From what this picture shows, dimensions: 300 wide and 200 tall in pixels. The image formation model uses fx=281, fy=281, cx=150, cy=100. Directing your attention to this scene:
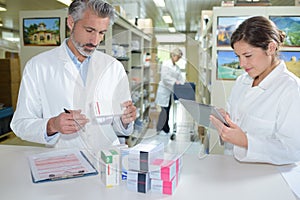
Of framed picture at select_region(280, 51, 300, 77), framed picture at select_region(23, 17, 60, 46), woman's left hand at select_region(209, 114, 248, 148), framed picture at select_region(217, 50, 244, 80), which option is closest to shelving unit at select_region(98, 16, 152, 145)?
woman's left hand at select_region(209, 114, 248, 148)

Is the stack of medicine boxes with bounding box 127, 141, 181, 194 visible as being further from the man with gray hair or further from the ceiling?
the ceiling

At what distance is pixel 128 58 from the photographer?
105cm

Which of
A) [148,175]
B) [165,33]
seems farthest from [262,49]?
[148,175]

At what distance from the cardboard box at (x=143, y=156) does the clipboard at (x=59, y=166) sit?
0.22 metres

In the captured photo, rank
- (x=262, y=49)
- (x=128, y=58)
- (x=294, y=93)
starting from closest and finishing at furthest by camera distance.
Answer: (x=128, y=58) < (x=294, y=93) < (x=262, y=49)

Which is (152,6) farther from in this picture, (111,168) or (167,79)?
(111,168)

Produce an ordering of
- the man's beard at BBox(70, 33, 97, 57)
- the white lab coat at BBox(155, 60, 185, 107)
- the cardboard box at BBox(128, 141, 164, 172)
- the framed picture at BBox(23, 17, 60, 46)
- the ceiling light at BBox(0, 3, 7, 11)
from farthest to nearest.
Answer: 1. the ceiling light at BBox(0, 3, 7, 11)
2. the framed picture at BBox(23, 17, 60, 46)
3. the man's beard at BBox(70, 33, 97, 57)
4. the white lab coat at BBox(155, 60, 185, 107)
5. the cardboard box at BBox(128, 141, 164, 172)

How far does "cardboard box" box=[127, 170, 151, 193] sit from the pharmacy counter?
0.05 feet

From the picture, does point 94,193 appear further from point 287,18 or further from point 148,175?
point 287,18

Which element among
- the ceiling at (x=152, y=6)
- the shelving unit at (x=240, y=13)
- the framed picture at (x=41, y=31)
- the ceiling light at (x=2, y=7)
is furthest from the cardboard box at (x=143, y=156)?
the ceiling light at (x=2, y=7)

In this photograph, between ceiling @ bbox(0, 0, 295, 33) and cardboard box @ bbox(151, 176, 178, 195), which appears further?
ceiling @ bbox(0, 0, 295, 33)

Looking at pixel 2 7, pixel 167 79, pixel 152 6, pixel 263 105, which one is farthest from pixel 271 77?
pixel 2 7

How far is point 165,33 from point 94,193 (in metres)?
0.58

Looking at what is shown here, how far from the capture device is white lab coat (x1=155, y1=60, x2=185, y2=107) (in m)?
0.96
